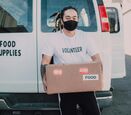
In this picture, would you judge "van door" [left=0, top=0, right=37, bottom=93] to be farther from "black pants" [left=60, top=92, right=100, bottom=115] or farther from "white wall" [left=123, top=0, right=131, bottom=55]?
"white wall" [left=123, top=0, right=131, bottom=55]

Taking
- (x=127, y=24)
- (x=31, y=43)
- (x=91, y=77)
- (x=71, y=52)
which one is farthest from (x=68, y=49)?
(x=127, y=24)

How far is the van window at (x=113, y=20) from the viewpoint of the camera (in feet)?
21.1

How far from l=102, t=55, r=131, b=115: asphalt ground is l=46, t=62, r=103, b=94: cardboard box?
2.66m

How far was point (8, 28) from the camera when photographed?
5484 millimetres

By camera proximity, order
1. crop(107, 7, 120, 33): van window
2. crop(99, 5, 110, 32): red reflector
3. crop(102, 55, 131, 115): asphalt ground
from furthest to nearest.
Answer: crop(102, 55, 131, 115): asphalt ground
crop(107, 7, 120, 33): van window
crop(99, 5, 110, 32): red reflector

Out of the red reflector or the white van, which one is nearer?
the white van

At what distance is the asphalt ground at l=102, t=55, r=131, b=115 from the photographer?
7131 millimetres

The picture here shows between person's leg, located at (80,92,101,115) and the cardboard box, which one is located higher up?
the cardboard box

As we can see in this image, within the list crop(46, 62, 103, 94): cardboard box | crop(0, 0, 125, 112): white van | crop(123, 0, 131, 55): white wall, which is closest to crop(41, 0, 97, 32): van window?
crop(0, 0, 125, 112): white van

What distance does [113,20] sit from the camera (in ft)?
21.6

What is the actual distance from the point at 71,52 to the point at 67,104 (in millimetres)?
573

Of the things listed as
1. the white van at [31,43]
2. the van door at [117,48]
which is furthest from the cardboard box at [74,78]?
the van door at [117,48]

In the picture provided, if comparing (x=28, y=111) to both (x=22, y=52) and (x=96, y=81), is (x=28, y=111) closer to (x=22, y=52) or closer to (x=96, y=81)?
(x=22, y=52)

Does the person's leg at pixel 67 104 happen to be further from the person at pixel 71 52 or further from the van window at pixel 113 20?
the van window at pixel 113 20
